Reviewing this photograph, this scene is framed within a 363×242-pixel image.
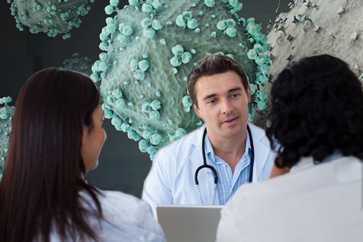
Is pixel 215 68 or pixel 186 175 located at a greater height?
pixel 215 68

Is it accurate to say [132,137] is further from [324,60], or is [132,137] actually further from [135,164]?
[324,60]

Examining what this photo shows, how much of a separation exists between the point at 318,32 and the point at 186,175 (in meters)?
1.01

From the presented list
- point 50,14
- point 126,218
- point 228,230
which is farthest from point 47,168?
point 50,14

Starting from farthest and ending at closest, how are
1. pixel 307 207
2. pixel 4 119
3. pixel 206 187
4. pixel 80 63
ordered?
pixel 4 119 < pixel 80 63 < pixel 206 187 < pixel 307 207

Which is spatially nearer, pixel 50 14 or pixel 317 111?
pixel 317 111


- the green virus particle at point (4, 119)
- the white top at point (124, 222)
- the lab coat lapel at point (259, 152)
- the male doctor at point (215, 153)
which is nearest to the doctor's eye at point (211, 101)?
the male doctor at point (215, 153)

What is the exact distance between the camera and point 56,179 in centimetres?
103

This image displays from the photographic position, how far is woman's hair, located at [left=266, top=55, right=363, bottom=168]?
1040mm

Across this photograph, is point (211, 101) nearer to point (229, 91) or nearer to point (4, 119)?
point (229, 91)

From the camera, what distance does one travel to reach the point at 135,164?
8.81ft

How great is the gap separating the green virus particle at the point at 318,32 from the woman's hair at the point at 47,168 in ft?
5.09

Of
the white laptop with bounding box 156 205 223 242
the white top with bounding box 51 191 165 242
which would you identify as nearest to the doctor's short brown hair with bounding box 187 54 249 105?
the white laptop with bounding box 156 205 223 242

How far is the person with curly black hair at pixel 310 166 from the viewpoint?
38.0 inches

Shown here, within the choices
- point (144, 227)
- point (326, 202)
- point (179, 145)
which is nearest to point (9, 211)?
point (144, 227)
